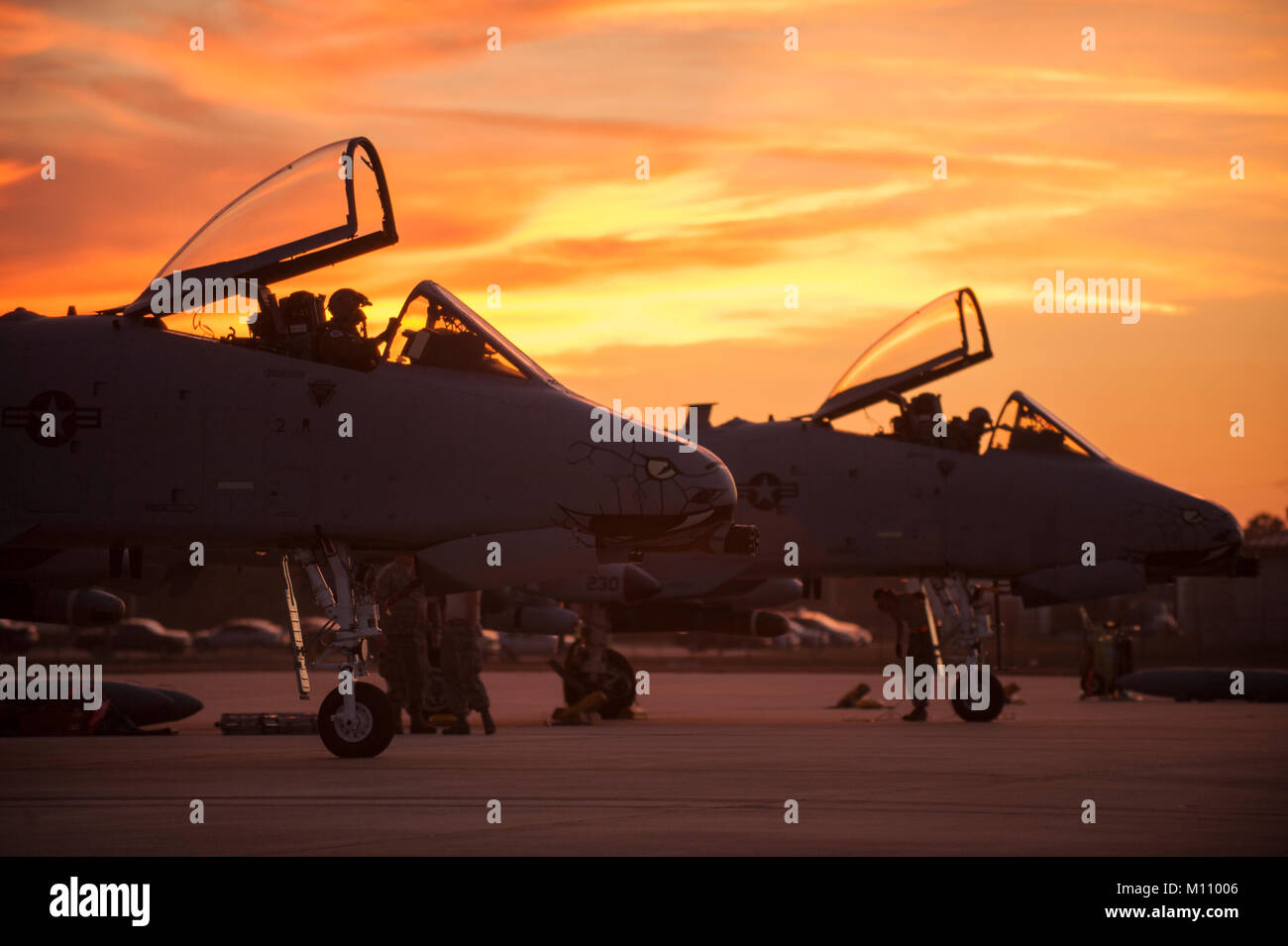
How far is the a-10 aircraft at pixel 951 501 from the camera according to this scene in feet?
76.4

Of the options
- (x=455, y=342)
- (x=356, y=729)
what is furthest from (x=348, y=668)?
(x=455, y=342)

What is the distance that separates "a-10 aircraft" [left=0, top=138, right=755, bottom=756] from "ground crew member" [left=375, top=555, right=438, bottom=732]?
13.3 feet

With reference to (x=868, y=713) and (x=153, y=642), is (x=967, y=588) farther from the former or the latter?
(x=153, y=642)

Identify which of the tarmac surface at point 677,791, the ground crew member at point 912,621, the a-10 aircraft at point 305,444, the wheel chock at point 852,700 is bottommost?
the wheel chock at point 852,700

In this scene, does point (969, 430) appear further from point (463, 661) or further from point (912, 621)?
point (463, 661)

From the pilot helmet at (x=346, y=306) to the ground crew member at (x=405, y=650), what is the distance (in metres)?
4.61

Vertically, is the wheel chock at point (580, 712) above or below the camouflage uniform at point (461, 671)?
below

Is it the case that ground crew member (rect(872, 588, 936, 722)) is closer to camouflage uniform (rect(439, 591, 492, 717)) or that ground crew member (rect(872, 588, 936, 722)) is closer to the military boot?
camouflage uniform (rect(439, 591, 492, 717))

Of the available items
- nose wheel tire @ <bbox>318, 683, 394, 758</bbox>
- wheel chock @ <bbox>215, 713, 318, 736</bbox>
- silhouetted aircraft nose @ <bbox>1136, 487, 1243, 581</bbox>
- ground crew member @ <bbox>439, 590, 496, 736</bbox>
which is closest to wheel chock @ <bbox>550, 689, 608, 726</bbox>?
ground crew member @ <bbox>439, 590, 496, 736</bbox>

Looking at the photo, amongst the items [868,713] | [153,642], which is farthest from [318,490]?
[153,642]

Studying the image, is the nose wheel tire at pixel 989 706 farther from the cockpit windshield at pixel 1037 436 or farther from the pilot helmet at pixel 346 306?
the pilot helmet at pixel 346 306

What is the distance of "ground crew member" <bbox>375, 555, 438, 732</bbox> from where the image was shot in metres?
20.0

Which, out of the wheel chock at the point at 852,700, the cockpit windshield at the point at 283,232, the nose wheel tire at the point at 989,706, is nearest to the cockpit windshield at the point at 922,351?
the nose wheel tire at the point at 989,706
